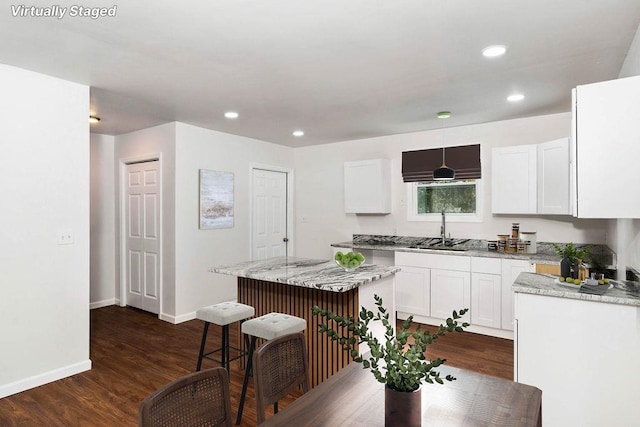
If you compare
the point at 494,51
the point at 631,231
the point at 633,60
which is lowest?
the point at 631,231

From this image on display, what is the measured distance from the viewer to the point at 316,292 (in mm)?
2906

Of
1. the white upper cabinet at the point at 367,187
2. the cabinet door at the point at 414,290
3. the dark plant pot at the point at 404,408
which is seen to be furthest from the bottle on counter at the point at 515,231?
the dark plant pot at the point at 404,408

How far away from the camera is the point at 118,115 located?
4.25m

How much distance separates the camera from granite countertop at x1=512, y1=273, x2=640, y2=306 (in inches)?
79.6

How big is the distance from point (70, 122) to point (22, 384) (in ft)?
6.92

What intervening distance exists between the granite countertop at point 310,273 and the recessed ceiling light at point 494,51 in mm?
1717

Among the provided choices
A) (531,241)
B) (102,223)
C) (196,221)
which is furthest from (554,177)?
(102,223)

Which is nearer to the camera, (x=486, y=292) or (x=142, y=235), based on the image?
(x=486, y=292)

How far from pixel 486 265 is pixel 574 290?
1.94 m

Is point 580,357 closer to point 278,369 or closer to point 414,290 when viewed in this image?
point 278,369

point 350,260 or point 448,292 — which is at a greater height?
point 350,260

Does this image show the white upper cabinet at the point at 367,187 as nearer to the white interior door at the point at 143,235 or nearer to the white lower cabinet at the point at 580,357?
the white interior door at the point at 143,235

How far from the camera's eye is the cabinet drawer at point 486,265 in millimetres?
4023

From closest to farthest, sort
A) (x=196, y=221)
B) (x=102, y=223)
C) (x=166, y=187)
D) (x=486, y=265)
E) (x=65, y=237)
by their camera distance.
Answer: (x=65, y=237) → (x=486, y=265) → (x=166, y=187) → (x=196, y=221) → (x=102, y=223)
